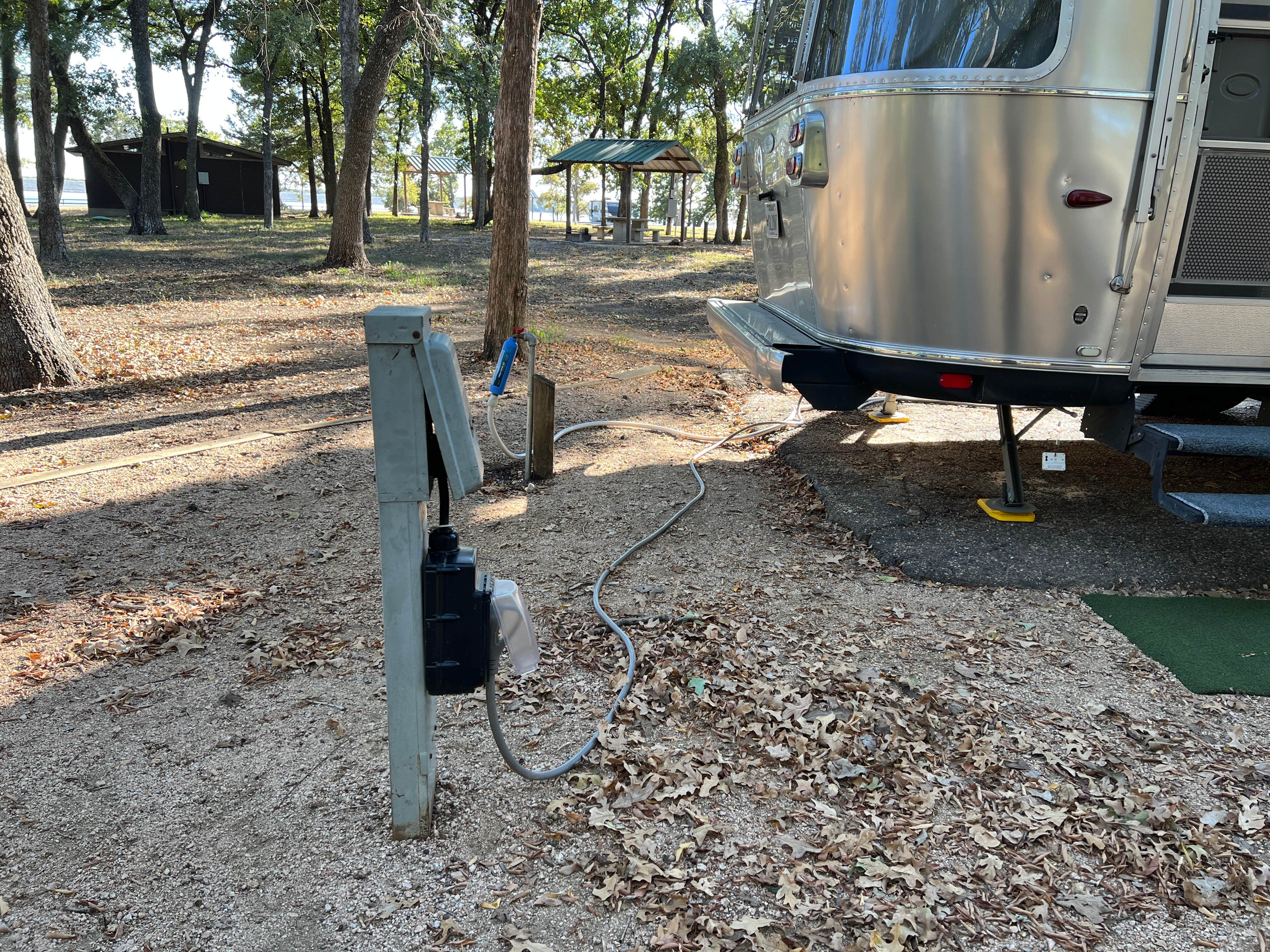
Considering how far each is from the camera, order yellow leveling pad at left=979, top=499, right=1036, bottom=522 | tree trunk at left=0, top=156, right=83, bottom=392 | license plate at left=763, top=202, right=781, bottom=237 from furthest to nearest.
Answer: tree trunk at left=0, top=156, right=83, bottom=392 < license plate at left=763, top=202, right=781, bottom=237 < yellow leveling pad at left=979, top=499, right=1036, bottom=522

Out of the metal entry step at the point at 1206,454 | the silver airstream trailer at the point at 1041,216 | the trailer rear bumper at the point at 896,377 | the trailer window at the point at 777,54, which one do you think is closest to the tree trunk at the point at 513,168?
the trailer window at the point at 777,54

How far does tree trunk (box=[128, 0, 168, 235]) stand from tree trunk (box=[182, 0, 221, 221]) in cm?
578

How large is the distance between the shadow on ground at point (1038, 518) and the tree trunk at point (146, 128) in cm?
2097

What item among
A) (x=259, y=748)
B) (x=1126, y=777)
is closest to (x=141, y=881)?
(x=259, y=748)

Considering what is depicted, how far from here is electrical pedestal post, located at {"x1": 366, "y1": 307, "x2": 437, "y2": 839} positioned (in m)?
2.11

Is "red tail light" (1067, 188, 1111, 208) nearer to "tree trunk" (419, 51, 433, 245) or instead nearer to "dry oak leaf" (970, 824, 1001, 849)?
"dry oak leaf" (970, 824, 1001, 849)

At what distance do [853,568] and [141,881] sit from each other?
3.41 m

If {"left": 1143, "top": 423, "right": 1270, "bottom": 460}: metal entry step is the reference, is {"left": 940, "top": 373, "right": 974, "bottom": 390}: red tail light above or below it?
above

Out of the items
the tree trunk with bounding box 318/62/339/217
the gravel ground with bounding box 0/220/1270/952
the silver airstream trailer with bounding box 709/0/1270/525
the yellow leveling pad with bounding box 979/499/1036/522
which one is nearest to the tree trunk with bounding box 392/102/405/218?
the tree trunk with bounding box 318/62/339/217

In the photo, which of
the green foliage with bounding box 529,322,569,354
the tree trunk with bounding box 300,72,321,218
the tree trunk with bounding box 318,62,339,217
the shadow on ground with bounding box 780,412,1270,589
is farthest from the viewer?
the tree trunk with bounding box 300,72,321,218

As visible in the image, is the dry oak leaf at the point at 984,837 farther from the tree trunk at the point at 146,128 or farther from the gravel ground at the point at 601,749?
the tree trunk at the point at 146,128

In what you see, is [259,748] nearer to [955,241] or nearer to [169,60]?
[955,241]

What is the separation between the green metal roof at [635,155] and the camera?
25.8 metres

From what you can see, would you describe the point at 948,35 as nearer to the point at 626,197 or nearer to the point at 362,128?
the point at 362,128
